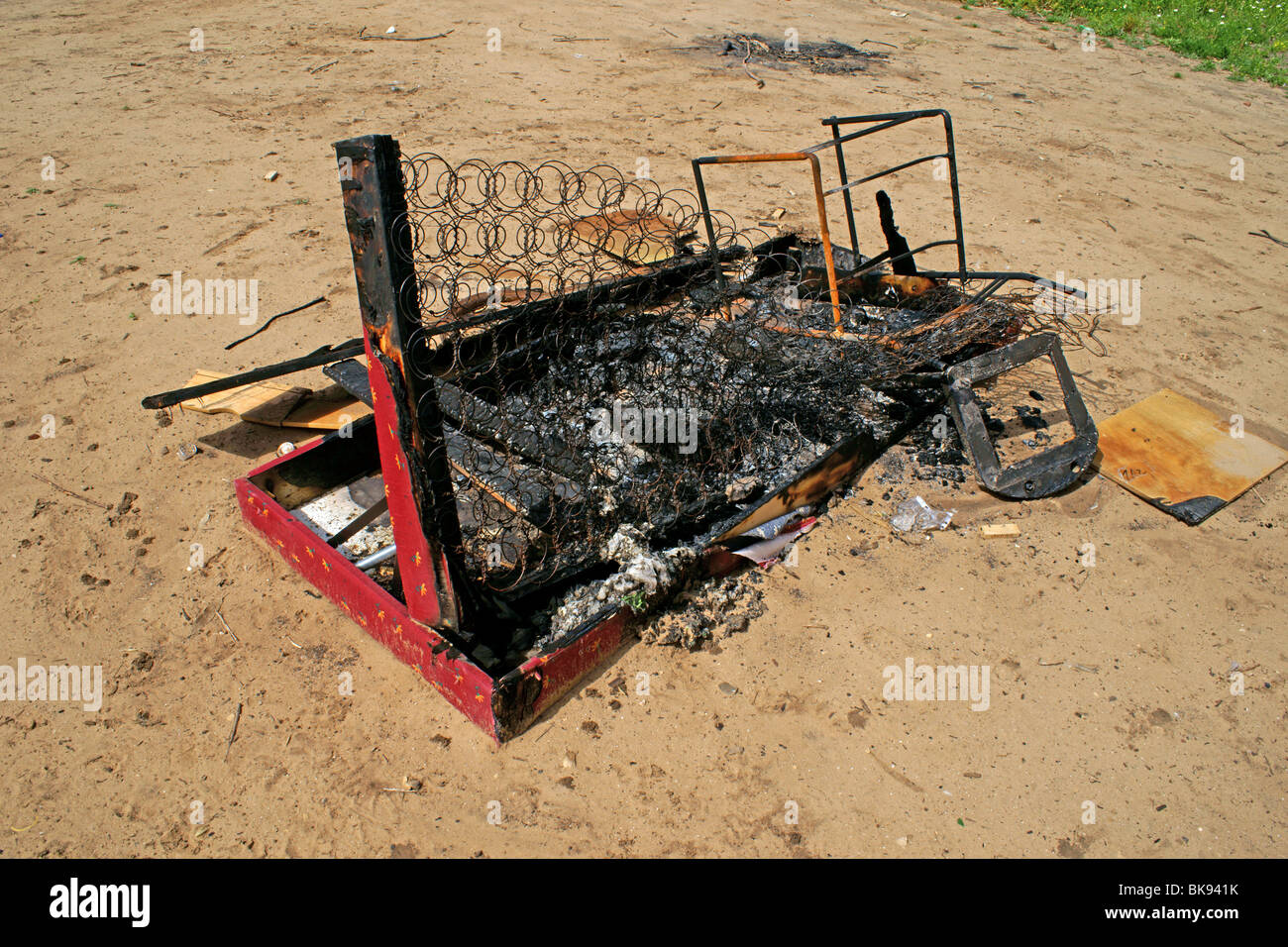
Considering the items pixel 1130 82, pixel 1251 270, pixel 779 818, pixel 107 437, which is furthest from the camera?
pixel 1130 82

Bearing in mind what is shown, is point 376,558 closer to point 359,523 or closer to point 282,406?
point 359,523

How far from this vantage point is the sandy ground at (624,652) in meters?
2.44

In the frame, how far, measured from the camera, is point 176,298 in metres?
5.01

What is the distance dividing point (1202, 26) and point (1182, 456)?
11866mm

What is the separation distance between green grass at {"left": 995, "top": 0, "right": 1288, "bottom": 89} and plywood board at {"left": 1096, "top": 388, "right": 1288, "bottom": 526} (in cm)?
926

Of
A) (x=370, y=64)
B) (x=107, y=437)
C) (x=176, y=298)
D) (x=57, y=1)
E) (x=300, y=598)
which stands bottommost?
(x=300, y=598)

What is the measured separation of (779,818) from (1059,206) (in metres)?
6.38

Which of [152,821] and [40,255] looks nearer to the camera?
[152,821]

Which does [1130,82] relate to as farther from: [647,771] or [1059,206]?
[647,771]

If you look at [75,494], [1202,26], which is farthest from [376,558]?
[1202,26]

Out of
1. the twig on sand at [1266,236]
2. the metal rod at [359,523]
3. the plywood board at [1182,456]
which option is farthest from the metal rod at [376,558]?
the twig on sand at [1266,236]

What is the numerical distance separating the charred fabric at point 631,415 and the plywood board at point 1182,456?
1.36ft
